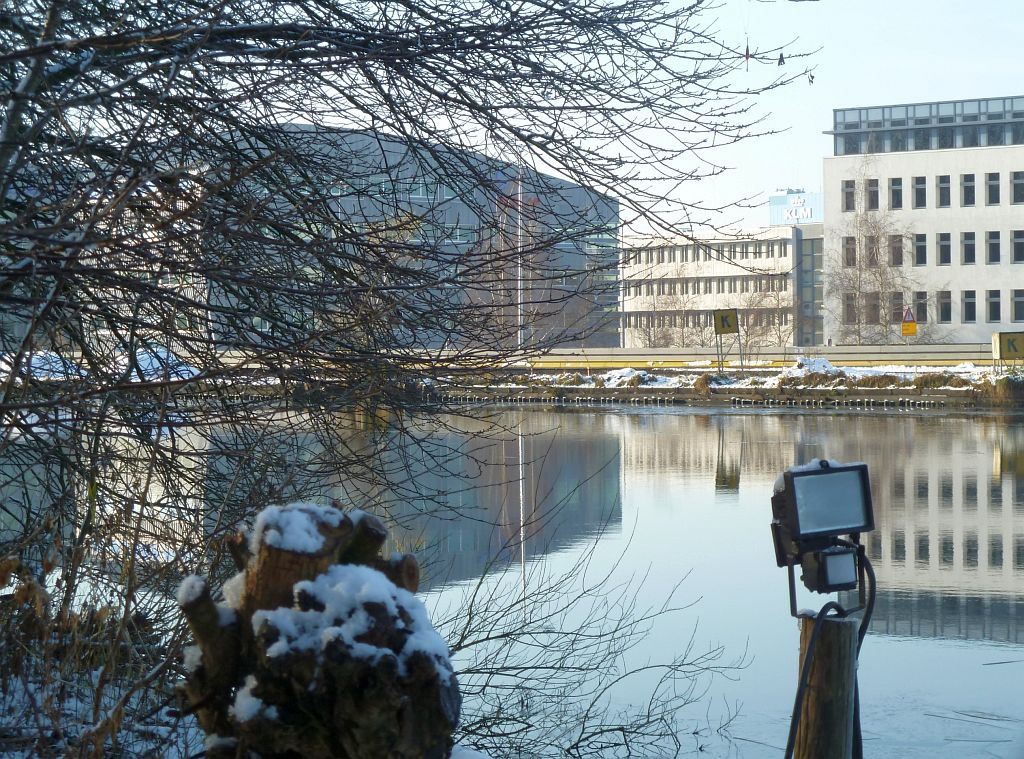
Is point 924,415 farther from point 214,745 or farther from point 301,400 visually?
point 214,745

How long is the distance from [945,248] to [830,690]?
6563 centimetres

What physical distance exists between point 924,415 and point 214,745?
89.7 ft

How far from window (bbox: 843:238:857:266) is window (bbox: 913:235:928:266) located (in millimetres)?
3600

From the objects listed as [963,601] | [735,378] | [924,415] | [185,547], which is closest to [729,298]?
[735,378]

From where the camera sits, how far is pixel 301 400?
4828mm

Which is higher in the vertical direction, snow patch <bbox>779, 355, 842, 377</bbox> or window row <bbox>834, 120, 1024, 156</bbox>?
window row <bbox>834, 120, 1024, 156</bbox>

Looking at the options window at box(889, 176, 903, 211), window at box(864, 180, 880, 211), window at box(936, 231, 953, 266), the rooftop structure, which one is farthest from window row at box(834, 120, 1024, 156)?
window at box(936, 231, 953, 266)

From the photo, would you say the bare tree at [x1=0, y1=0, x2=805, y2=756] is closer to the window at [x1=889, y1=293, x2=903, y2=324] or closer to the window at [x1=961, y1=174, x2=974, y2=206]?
the window at [x1=889, y1=293, x2=903, y2=324]

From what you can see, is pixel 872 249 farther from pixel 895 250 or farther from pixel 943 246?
pixel 943 246

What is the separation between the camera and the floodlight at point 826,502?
3.47 metres

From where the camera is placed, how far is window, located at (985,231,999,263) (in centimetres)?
6406

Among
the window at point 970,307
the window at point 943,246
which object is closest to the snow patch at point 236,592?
the window at point 970,307

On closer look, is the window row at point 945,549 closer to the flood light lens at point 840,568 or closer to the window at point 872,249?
the flood light lens at point 840,568

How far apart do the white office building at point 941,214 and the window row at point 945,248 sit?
0.05 meters
